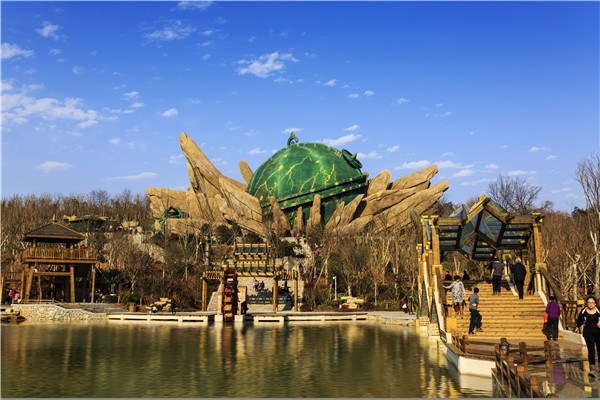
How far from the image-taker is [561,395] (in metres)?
10.9

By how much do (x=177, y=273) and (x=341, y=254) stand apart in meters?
16.0

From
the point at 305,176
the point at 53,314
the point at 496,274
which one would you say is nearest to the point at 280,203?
the point at 305,176

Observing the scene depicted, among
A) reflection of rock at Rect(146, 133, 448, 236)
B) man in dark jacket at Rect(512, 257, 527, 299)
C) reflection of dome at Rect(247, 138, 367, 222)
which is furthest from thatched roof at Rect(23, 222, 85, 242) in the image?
man in dark jacket at Rect(512, 257, 527, 299)

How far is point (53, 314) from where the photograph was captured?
41.1m

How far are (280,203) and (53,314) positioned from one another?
3718 cm

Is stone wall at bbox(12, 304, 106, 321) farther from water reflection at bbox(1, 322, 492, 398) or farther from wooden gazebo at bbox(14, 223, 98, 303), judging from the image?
water reflection at bbox(1, 322, 492, 398)

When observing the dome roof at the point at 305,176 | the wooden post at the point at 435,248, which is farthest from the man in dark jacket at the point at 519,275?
the dome roof at the point at 305,176

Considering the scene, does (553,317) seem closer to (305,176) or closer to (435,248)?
(435,248)

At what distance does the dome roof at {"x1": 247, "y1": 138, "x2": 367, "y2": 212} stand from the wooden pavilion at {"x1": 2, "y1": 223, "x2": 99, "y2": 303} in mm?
26897

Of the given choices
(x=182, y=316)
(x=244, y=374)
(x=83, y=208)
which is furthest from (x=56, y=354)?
(x=83, y=208)

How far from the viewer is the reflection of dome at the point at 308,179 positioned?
7494cm

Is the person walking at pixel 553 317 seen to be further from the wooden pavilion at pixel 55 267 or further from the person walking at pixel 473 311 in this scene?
the wooden pavilion at pixel 55 267

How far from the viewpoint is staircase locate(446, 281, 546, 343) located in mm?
20766

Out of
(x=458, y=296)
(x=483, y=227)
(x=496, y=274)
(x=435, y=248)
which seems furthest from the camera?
(x=483, y=227)
